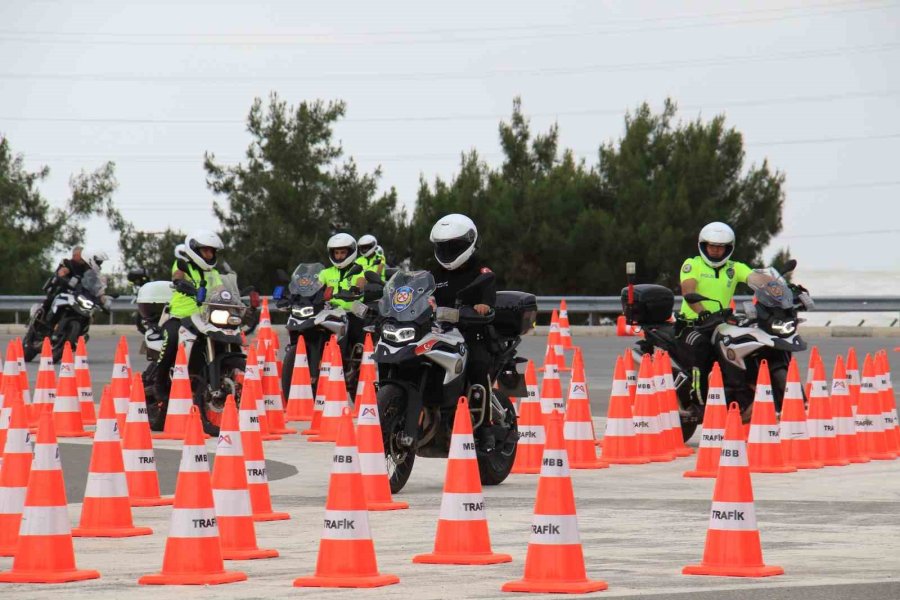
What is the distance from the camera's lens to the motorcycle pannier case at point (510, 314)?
48.1 feet

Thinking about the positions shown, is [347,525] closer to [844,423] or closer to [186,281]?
[844,423]

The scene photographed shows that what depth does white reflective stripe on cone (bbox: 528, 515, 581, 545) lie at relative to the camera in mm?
8961

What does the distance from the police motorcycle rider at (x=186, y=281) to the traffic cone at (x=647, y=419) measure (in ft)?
14.6

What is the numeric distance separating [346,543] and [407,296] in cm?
490

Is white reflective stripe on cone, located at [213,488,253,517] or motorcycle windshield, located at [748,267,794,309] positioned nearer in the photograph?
white reflective stripe on cone, located at [213,488,253,517]

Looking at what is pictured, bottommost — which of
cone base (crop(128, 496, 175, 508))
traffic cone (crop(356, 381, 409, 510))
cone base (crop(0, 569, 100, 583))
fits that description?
cone base (crop(0, 569, 100, 583))

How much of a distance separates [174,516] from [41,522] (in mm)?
711

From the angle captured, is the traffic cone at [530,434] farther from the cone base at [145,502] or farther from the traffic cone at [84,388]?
the traffic cone at [84,388]

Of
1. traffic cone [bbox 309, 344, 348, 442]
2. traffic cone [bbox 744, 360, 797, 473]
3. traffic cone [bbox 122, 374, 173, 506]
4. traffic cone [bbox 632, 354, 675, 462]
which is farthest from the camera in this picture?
traffic cone [bbox 632, 354, 675, 462]

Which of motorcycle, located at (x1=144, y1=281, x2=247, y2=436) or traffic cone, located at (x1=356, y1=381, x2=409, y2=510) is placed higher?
motorcycle, located at (x1=144, y1=281, x2=247, y2=436)

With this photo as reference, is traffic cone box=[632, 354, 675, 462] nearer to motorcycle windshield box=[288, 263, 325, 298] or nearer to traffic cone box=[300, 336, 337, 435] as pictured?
traffic cone box=[300, 336, 337, 435]

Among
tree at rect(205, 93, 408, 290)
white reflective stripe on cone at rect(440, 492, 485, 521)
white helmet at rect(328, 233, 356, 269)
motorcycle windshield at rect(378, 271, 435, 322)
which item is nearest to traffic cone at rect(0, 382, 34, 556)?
white reflective stripe on cone at rect(440, 492, 485, 521)

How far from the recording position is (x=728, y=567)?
9.40m

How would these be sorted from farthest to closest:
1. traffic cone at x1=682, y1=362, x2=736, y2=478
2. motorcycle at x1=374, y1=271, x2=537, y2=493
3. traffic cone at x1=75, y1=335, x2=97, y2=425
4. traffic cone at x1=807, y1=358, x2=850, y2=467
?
traffic cone at x1=75, y1=335, x2=97, y2=425, traffic cone at x1=807, y1=358, x2=850, y2=467, traffic cone at x1=682, y1=362, x2=736, y2=478, motorcycle at x1=374, y1=271, x2=537, y2=493
